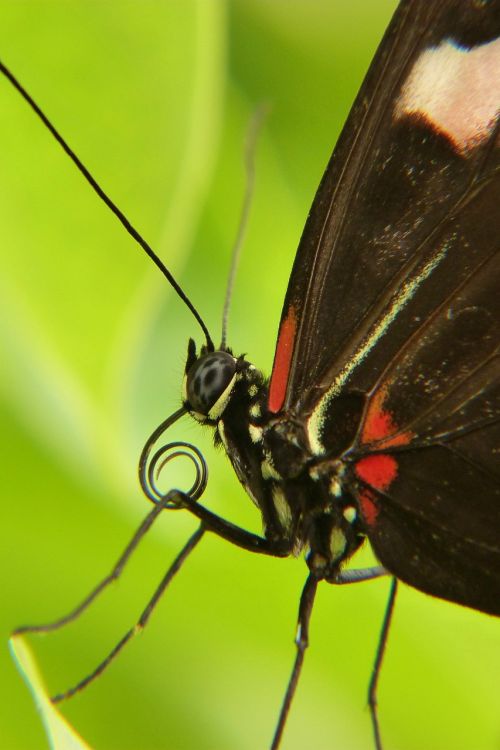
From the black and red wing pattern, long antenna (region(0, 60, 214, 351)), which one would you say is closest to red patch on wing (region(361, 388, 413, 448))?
the black and red wing pattern

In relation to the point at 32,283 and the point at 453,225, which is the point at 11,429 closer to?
the point at 32,283

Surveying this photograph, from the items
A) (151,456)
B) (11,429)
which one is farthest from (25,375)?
(151,456)

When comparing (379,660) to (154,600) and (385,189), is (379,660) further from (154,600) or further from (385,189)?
(385,189)

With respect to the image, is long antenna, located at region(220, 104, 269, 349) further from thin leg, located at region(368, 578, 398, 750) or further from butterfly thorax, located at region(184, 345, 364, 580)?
thin leg, located at region(368, 578, 398, 750)

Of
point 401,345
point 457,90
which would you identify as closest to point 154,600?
point 401,345

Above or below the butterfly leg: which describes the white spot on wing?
above

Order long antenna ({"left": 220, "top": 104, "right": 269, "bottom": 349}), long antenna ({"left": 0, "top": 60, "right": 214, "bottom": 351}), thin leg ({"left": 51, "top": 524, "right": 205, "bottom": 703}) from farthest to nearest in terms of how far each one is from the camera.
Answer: long antenna ({"left": 220, "top": 104, "right": 269, "bottom": 349}) < thin leg ({"left": 51, "top": 524, "right": 205, "bottom": 703}) < long antenna ({"left": 0, "top": 60, "right": 214, "bottom": 351})

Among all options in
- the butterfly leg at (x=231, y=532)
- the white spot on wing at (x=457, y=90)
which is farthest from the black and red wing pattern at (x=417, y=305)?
the butterfly leg at (x=231, y=532)
